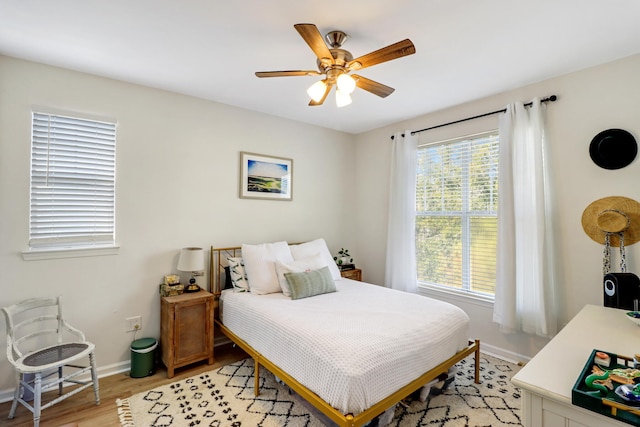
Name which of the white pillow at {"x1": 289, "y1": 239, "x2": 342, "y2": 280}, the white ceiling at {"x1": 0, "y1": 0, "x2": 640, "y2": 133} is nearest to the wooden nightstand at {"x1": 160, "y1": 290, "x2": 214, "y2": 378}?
the white pillow at {"x1": 289, "y1": 239, "x2": 342, "y2": 280}

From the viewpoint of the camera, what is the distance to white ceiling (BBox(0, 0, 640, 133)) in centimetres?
177

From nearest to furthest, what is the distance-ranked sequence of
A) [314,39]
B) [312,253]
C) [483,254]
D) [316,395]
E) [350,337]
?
[314,39] → [316,395] → [350,337] → [483,254] → [312,253]

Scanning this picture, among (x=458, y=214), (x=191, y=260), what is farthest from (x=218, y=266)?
(x=458, y=214)

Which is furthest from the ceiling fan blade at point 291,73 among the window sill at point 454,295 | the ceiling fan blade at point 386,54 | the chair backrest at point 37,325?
the window sill at point 454,295

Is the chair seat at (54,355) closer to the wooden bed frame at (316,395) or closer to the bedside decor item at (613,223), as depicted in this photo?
the wooden bed frame at (316,395)

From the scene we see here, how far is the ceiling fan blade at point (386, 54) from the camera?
5.36 feet

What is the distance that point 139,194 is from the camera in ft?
9.23

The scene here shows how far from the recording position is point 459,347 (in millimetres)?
2334

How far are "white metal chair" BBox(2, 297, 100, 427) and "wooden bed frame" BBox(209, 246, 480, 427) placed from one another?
1122mm

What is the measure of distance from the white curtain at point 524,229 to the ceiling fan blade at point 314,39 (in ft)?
6.65

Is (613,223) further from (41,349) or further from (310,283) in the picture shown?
(41,349)

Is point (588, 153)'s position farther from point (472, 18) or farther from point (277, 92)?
point (277, 92)

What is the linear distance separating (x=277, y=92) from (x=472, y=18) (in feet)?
5.88

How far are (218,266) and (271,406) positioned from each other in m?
1.56
